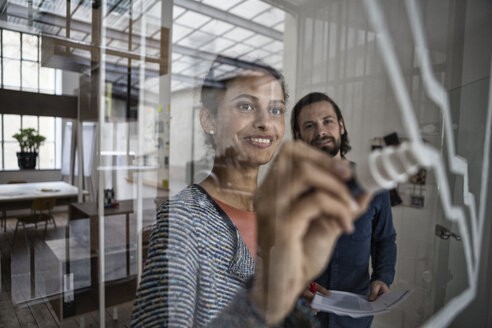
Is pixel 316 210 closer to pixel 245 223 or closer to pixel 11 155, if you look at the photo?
pixel 245 223

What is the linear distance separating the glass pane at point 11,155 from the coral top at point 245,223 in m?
1.06

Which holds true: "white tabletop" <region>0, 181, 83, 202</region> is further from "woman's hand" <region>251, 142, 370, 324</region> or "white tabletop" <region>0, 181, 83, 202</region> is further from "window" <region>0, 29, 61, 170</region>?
"woman's hand" <region>251, 142, 370, 324</region>

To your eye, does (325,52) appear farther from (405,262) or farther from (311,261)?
(405,262)

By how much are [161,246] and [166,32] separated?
0.38 meters

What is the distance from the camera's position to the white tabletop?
3.31 ft

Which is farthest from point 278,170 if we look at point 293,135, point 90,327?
point 90,327

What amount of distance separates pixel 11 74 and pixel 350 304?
135 centimetres

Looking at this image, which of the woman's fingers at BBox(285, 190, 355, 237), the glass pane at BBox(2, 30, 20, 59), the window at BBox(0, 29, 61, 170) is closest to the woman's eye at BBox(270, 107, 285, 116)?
the woman's fingers at BBox(285, 190, 355, 237)

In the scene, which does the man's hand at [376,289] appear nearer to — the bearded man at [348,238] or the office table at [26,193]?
the bearded man at [348,238]

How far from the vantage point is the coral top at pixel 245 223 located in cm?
31

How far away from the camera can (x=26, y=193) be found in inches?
40.8

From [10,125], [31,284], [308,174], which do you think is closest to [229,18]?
[308,174]

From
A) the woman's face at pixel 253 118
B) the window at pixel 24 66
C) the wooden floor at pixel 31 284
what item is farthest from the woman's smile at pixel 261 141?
the window at pixel 24 66

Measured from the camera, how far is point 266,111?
30 centimetres
